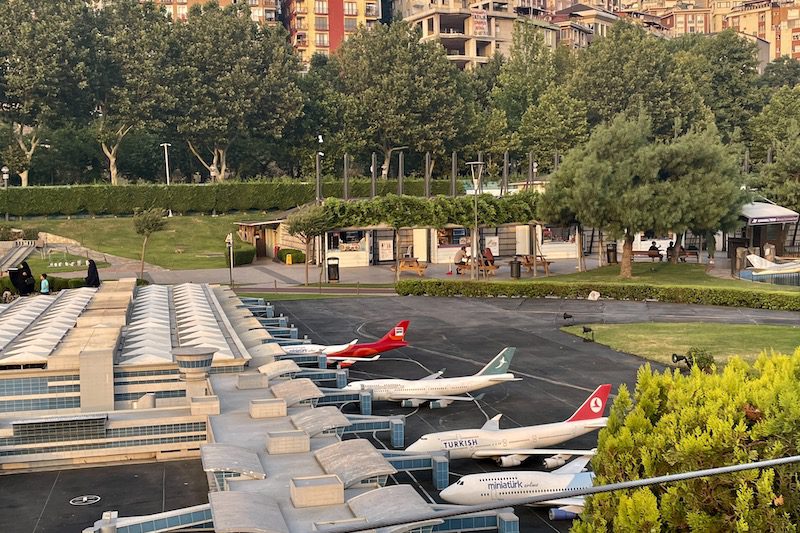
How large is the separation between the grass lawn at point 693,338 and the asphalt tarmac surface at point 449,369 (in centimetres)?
169

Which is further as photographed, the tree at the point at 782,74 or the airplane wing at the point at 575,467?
the tree at the point at 782,74

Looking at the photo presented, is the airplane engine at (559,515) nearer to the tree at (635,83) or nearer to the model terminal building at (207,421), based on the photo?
the model terminal building at (207,421)

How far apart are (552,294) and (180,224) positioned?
181 ft

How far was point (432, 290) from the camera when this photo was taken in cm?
7206

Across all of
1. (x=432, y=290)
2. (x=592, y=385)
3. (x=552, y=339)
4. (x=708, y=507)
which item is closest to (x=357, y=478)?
(x=708, y=507)

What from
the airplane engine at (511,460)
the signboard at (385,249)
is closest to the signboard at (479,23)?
the signboard at (385,249)

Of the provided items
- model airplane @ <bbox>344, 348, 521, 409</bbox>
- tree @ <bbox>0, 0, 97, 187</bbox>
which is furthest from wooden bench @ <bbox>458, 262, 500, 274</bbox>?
tree @ <bbox>0, 0, 97, 187</bbox>

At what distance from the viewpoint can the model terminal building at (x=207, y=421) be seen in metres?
20.6

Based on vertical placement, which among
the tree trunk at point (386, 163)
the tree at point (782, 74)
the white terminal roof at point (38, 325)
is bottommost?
the white terminal roof at point (38, 325)

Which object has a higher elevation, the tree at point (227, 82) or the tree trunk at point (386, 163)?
the tree at point (227, 82)

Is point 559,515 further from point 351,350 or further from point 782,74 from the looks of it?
point 782,74

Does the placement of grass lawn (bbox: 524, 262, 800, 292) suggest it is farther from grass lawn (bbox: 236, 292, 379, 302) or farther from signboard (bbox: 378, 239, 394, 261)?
signboard (bbox: 378, 239, 394, 261)

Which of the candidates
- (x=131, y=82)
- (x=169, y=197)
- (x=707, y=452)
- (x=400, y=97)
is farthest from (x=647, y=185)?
(x=131, y=82)

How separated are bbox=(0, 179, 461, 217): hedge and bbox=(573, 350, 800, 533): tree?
101 meters
